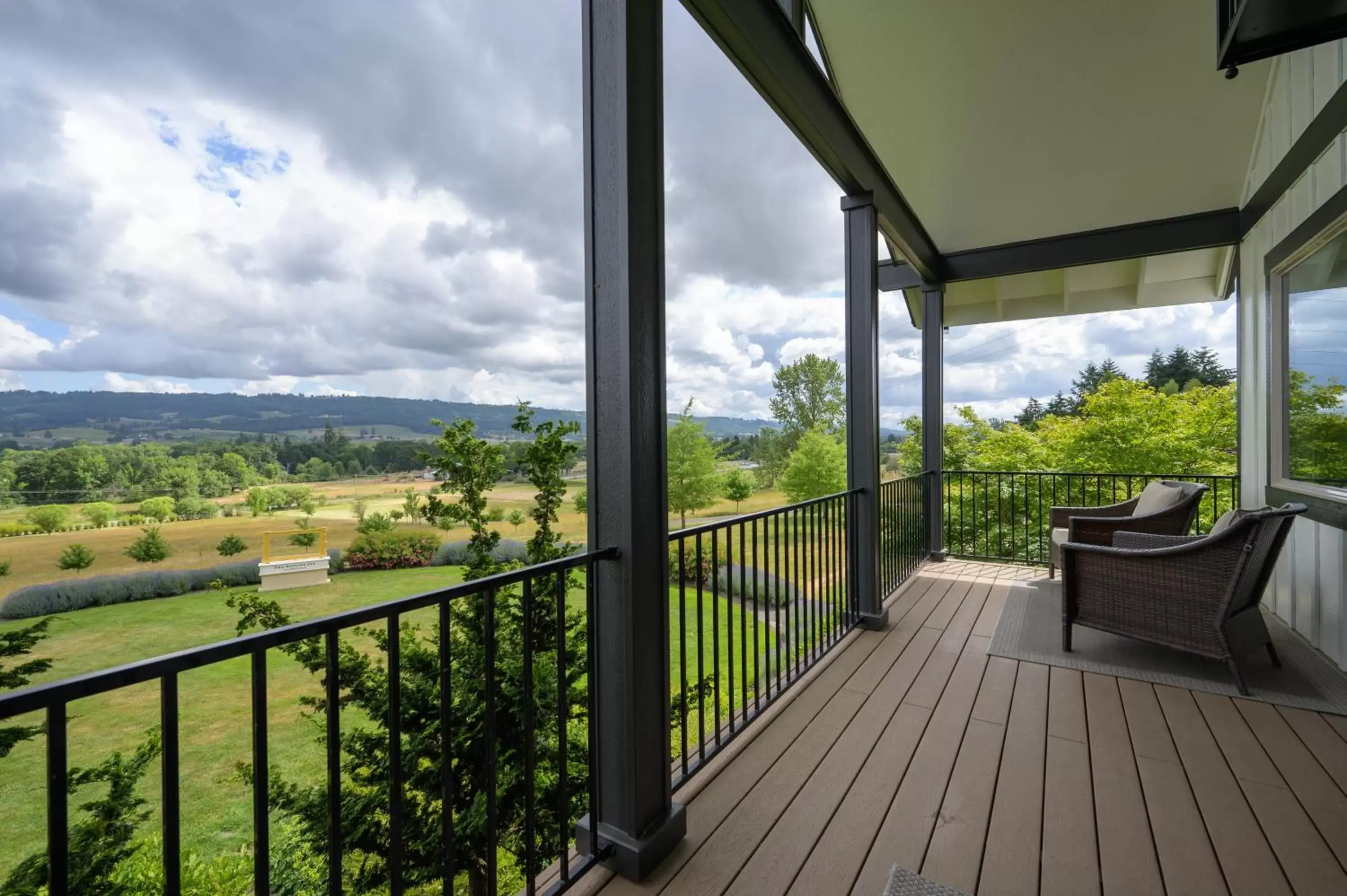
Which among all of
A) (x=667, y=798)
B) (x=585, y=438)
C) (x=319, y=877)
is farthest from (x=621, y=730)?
(x=319, y=877)

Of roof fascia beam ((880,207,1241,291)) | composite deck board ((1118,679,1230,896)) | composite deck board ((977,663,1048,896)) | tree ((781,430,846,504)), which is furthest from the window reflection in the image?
tree ((781,430,846,504))

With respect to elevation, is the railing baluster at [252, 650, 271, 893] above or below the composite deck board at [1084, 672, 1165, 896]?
above

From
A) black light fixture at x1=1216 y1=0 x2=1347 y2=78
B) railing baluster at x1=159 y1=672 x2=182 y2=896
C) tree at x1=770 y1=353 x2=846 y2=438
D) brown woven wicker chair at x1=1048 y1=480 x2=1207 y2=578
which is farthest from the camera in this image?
tree at x1=770 y1=353 x2=846 y2=438

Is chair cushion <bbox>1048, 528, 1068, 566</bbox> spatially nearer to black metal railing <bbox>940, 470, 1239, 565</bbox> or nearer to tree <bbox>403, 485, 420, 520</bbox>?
black metal railing <bbox>940, 470, 1239, 565</bbox>

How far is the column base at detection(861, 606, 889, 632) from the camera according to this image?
12.3 feet

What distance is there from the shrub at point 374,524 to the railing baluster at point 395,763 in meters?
0.74

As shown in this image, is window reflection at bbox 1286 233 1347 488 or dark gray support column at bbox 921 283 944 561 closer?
window reflection at bbox 1286 233 1347 488

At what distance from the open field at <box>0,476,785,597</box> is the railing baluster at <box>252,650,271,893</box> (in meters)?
0.72

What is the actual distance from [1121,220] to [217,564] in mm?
6105

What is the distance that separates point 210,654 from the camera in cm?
88

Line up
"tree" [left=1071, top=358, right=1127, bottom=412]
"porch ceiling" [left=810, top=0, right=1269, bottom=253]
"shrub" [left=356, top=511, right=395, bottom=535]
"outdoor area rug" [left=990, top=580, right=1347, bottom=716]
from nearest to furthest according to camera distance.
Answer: "shrub" [left=356, top=511, right=395, bottom=535] → "outdoor area rug" [left=990, top=580, right=1347, bottom=716] → "porch ceiling" [left=810, top=0, right=1269, bottom=253] → "tree" [left=1071, top=358, right=1127, bottom=412]

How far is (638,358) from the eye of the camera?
1.63 m

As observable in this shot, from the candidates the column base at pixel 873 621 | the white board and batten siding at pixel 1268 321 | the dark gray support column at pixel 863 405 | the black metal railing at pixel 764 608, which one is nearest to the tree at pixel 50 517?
the black metal railing at pixel 764 608

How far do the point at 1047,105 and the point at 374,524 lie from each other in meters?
4.62
